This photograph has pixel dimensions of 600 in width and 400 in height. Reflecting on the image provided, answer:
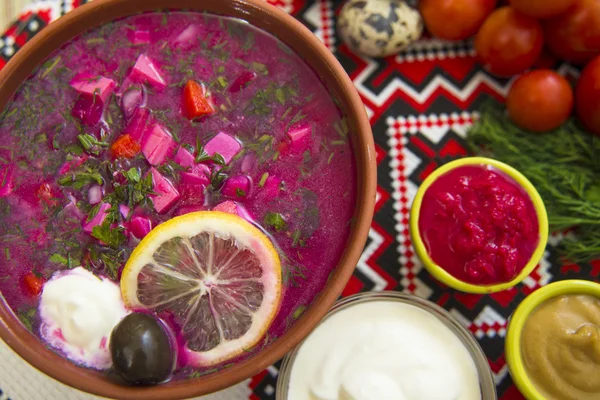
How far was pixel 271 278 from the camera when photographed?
1508 mm

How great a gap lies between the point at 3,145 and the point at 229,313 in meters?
0.80

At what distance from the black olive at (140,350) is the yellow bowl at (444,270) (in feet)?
2.68

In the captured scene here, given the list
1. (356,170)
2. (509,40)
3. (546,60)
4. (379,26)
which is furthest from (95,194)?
(546,60)

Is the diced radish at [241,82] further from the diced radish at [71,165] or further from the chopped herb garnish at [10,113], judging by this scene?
the chopped herb garnish at [10,113]

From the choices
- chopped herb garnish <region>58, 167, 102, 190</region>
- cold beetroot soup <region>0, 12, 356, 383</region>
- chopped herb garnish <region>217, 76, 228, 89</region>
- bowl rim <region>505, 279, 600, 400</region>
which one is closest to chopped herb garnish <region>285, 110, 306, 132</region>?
cold beetroot soup <region>0, 12, 356, 383</region>

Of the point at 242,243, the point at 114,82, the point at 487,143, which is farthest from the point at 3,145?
the point at 487,143

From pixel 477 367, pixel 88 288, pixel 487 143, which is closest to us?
pixel 88 288

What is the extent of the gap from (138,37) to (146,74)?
13 centimetres

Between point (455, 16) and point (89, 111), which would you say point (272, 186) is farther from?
point (455, 16)

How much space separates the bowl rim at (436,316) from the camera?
5.76 ft

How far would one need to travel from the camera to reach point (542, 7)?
1892mm

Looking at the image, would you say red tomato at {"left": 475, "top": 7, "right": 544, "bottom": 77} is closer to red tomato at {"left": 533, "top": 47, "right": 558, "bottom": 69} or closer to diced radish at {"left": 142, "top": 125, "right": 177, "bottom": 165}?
red tomato at {"left": 533, "top": 47, "right": 558, "bottom": 69}

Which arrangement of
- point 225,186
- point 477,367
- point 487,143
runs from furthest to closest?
point 487,143 < point 477,367 < point 225,186

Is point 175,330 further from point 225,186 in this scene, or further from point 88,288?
point 225,186
